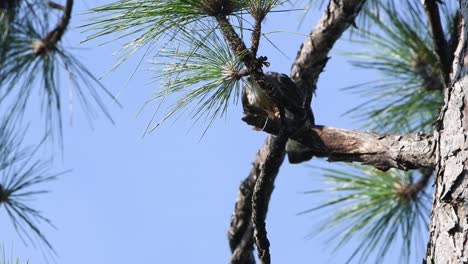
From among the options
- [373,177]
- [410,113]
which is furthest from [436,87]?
[373,177]

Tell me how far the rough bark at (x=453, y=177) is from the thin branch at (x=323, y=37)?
0.58 meters

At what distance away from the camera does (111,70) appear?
140 centimetres

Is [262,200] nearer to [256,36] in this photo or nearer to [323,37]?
[256,36]

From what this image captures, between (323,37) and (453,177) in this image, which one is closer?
(453,177)

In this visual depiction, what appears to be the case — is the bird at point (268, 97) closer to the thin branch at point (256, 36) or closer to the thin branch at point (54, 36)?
the thin branch at point (256, 36)

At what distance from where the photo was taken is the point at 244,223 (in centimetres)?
202

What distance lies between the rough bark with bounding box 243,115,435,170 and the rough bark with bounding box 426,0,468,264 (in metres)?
0.10

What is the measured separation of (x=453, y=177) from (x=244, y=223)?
0.84 m

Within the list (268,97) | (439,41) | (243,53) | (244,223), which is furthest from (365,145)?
(244,223)

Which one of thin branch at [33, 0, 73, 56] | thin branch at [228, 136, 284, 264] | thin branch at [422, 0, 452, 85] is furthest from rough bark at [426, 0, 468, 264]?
thin branch at [33, 0, 73, 56]

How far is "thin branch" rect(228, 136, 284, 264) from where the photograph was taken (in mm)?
2004

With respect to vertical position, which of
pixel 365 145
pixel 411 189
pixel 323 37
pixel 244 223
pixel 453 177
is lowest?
pixel 453 177

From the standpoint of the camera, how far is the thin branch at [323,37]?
6.28ft

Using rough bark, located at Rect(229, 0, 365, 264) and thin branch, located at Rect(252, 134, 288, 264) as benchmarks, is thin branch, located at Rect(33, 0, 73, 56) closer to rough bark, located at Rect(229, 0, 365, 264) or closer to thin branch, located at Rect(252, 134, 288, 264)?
rough bark, located at Rect(229, 0, 365, 264)
